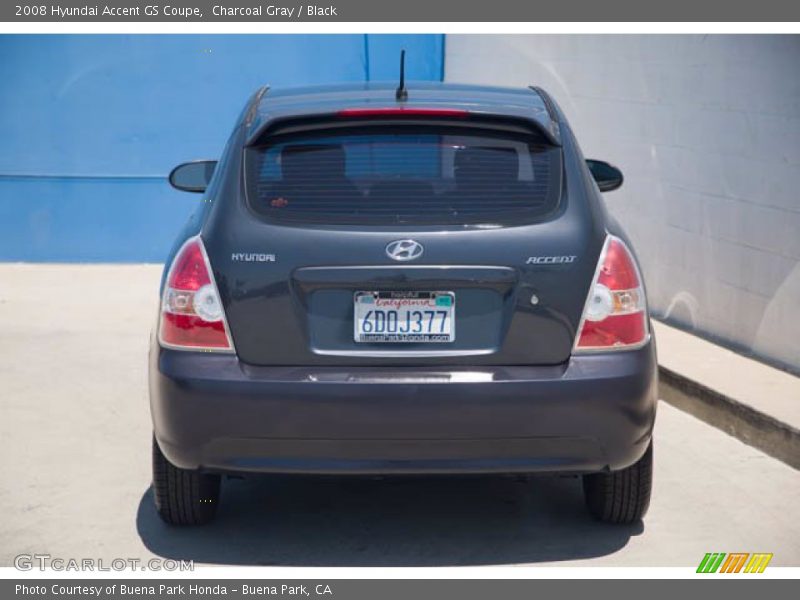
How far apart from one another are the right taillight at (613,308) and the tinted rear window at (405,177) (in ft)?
0.96

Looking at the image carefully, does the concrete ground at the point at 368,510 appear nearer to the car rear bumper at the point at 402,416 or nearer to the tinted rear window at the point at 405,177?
the car rear bumper at the point at 402,416

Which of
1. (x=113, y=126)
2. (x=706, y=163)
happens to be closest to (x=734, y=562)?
(x=706, y=163)

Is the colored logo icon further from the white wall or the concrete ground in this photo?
the white wall

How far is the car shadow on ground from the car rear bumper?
0.32m

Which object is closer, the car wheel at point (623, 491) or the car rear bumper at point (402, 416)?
the car rear bumper at point (402, 416)

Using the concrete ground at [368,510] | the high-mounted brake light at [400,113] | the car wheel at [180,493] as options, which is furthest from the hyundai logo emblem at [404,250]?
the car wheel at [180,493]

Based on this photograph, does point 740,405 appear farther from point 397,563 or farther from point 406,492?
point 397,563

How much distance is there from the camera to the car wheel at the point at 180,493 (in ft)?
17.4

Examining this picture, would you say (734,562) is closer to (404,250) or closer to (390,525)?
(390,525)

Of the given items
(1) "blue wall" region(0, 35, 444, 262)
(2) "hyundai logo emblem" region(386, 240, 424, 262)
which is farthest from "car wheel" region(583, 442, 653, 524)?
(1) "blue wall" region(0, 35, 444, 262)

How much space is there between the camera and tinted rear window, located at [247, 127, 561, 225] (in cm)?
495

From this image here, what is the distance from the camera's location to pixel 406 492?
6.02m

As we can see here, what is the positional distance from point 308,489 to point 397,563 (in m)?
1.01
